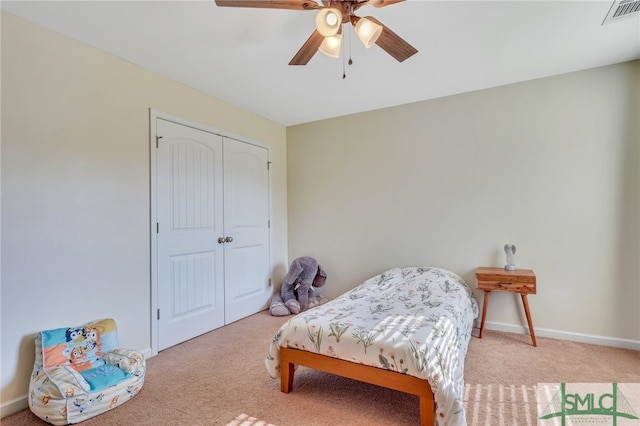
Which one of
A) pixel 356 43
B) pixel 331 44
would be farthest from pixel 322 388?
pixel 356 43

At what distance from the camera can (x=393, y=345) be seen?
5.74ft

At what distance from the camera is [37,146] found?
2035 mm

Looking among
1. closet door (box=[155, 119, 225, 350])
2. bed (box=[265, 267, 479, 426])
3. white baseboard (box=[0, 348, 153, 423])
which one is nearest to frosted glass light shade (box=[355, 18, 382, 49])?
bed (box=[265, 267, 479, 426])

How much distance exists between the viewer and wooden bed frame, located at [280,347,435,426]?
1.63 metres

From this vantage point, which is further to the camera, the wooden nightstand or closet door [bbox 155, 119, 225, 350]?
closet door [bbox 155, 119, 225, 350]

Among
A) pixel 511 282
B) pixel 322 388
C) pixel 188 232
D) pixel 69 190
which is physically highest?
pixel 69 190

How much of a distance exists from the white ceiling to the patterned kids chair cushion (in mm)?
2037

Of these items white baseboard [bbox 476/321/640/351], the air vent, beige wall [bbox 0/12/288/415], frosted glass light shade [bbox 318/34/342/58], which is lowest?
white baseboard [bbox 476/321/640/351]

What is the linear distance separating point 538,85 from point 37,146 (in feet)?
13.4

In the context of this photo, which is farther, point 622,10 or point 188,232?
point 188,232

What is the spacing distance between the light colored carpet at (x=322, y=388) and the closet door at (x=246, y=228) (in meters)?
0.79

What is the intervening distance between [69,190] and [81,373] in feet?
3.97

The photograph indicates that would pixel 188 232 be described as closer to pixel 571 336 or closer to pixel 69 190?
pixel 69 190

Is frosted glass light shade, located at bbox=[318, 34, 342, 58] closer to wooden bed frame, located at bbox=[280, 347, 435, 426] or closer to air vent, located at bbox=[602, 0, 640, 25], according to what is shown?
air vent, located at bbox=[602, 0, 640, 25]
